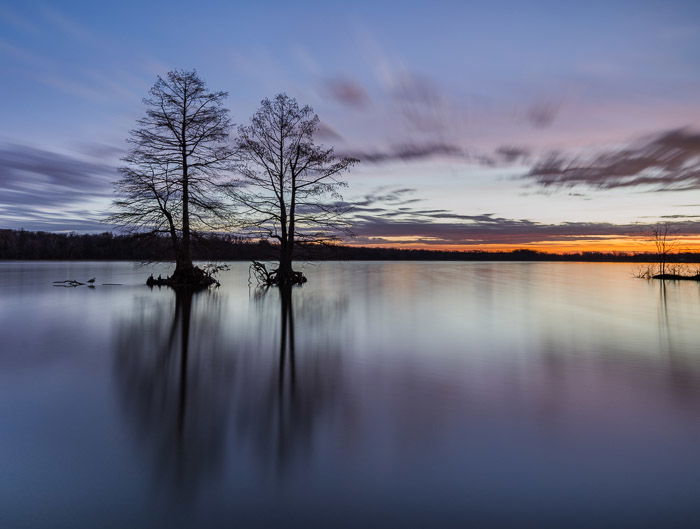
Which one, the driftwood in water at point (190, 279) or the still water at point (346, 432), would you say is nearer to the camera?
the still water at point (346, 432)

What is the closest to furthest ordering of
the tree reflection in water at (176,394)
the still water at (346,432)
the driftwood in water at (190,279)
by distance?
the still water at (346,432) < the tree reflection in water at (176,394) < the driftwood in water at (190,279)

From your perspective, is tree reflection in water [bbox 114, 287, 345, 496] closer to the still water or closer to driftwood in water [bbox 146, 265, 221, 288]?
the still water

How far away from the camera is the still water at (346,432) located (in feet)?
10.7

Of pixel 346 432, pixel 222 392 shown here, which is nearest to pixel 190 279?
pixel 222 392

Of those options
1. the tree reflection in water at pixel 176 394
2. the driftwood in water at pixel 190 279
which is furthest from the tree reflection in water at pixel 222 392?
the driftwood in water at pixel 190 279

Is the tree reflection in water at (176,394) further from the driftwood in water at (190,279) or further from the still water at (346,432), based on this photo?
the driftwood in water at (190,279)

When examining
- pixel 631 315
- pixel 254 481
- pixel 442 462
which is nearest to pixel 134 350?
pixel 254 481

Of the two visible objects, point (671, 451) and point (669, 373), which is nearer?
point (671, 451)

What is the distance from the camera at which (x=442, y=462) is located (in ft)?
13.3

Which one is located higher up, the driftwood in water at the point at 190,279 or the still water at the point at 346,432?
the driftwood in water at the point at 190,279

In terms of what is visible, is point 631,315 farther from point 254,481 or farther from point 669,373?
point 254,481

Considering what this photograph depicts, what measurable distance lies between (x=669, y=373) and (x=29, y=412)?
992 centimetres

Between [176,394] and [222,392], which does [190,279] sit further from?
[222,392]

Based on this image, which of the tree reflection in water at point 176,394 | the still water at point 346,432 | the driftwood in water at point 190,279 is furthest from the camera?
the driftwood in water at point 190,279
